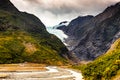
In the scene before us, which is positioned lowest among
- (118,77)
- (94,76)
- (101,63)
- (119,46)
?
(118,77)

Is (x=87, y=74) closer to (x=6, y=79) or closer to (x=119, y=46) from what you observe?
(x=119, y=46)

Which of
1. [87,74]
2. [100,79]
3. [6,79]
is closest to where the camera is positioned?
[100,79]

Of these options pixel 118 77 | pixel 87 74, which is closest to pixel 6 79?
pixel 87 74

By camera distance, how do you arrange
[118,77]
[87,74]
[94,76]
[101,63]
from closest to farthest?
[118,77], [94,76], [101,63], [87,74]

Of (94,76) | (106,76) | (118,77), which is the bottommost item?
(118,77)

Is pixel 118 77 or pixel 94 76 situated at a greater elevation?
pixel 94 76

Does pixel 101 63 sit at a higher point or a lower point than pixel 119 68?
higher

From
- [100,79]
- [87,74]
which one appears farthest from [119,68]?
[87,74]

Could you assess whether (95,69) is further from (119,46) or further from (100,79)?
(119,46)

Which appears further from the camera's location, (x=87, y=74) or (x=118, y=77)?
(x=87, y=74)
